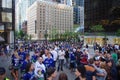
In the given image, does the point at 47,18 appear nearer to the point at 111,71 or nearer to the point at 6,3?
the point at 6,3

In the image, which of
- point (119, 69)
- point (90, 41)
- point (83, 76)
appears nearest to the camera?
point (83, 76)

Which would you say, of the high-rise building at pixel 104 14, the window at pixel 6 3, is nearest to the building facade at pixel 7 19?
→ the window at pixel 6 3

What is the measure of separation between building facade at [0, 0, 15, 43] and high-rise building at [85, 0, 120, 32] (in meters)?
33.9

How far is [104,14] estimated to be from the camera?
276 ft

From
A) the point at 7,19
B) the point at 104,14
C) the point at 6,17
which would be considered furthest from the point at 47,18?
the point at 7,19

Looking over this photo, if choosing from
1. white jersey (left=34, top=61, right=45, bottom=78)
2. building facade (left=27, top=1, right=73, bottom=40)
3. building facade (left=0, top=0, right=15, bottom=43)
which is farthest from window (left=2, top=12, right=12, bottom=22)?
building facade (left=27, top=1, right=73, bottom=40)

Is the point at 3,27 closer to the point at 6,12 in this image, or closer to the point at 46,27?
the point at 6,12

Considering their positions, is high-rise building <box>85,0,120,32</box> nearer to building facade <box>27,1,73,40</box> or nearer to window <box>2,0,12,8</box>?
window <box>2,0,12,8</box>

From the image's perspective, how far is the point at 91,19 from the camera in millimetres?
89688

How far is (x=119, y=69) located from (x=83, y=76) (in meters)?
3.28

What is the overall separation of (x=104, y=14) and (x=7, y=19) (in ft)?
126

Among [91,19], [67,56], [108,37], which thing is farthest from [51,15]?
[67,56]

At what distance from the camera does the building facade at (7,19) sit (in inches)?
2122

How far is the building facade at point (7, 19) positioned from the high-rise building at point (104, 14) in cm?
3391
